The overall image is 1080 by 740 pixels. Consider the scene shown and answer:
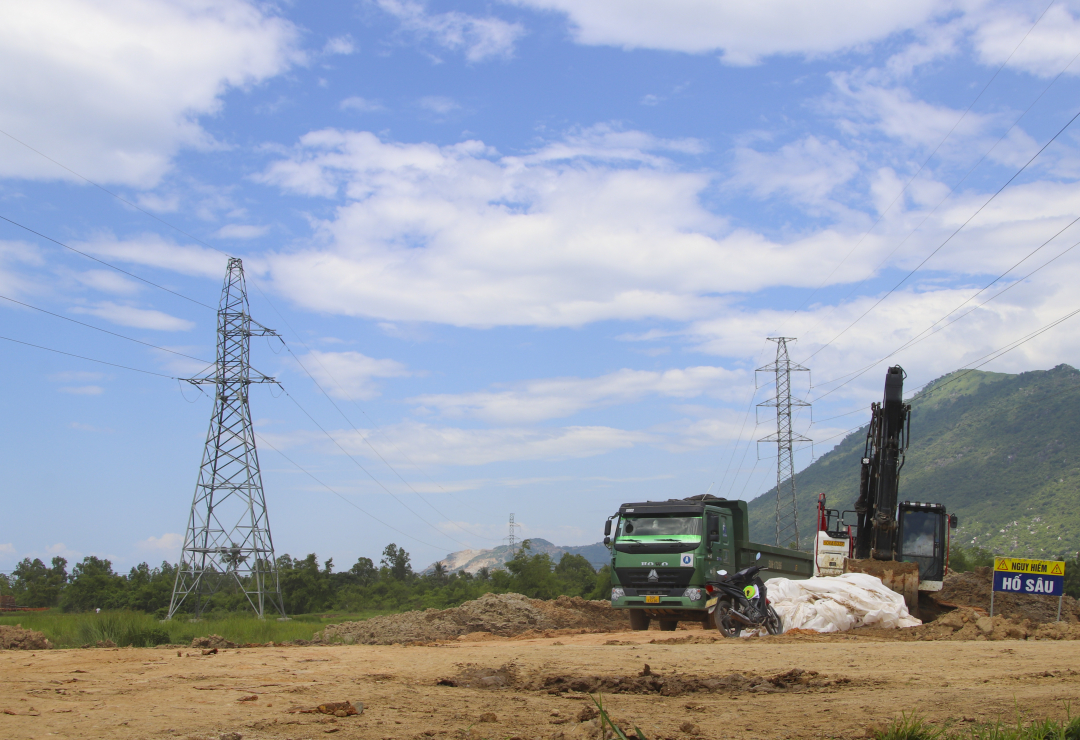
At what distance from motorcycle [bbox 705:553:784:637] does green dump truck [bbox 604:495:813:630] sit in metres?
2.07

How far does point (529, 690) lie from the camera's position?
9766 mm

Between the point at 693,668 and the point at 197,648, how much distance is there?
29.6 feet

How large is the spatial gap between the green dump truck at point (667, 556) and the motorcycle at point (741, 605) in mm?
2067

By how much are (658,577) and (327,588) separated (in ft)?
91.7

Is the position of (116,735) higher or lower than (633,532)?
lower

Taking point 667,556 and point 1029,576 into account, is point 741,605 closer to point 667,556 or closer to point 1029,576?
point 667,556

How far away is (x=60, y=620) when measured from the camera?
1967cm

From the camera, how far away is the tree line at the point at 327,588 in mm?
37219

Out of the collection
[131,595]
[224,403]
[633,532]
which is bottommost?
[131,595]

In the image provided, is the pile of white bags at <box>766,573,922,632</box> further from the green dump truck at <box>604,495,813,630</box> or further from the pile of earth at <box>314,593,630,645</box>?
the pile of earth at <box>314,593,630,645</box>

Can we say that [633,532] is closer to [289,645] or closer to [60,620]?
[289,645]

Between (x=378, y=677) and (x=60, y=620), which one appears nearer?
(x=378, y=677)

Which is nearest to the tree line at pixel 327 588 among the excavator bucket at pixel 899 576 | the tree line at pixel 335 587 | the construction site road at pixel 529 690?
the tree line at pixel 335 587

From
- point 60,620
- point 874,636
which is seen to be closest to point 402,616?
point 60,620
